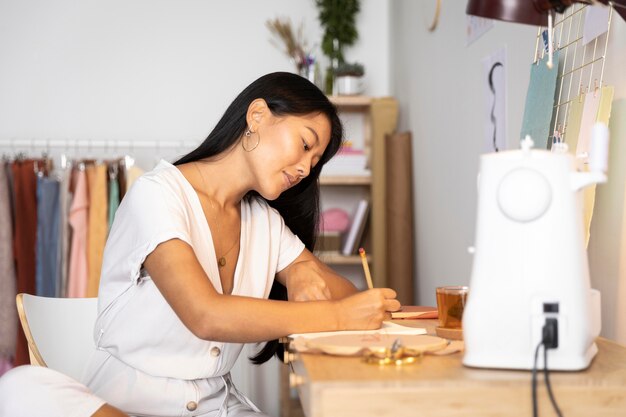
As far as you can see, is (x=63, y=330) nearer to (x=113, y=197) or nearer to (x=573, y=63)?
(x=573, y=63)

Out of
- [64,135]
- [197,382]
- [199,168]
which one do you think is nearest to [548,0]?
[199,168]

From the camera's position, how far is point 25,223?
3336mm

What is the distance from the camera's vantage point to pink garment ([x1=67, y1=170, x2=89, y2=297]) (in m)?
3.32

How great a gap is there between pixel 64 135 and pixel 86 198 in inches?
22.6

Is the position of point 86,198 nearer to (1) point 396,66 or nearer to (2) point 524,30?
(1) point 396,66

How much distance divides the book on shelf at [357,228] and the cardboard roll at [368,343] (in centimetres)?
244

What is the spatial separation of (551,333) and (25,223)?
109 inches

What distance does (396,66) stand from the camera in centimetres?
381

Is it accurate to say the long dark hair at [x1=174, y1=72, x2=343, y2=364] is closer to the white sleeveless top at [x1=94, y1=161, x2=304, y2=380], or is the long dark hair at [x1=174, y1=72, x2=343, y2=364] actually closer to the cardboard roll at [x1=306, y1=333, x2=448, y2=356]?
the white sleeveless top at [x1=94, y1=161, x2=304, y2=380]

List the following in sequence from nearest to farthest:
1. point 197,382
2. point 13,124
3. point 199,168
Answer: point 197,382
point 199,168
point 13,124

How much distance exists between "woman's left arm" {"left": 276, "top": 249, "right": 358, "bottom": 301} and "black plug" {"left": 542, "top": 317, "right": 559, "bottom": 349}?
67cm

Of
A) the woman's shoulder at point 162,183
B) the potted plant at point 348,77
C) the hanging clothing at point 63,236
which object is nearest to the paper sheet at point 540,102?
the woman's shoulder at point 162,183

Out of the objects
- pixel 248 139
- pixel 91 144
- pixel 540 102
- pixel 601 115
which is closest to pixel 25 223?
pixel 91 144

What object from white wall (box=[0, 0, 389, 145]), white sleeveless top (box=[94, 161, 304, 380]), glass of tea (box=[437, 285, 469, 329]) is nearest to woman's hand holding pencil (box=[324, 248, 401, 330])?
glass of tea (box=[437, 285, 469, 329])
